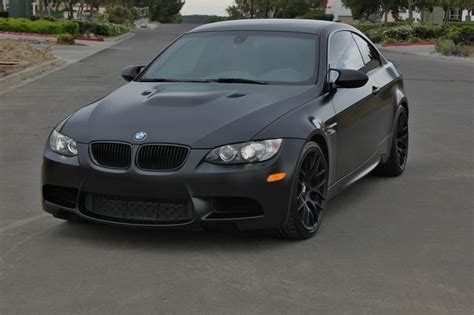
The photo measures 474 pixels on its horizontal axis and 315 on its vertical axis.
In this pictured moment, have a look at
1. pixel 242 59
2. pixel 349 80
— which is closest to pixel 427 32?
pixel 242 59

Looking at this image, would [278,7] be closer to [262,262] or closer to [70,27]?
[70,27]

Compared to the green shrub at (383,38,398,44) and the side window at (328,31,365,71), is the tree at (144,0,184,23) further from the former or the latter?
the side window at (328,31,365,71)

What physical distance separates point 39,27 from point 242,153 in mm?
37059

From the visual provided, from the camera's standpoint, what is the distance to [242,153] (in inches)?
196

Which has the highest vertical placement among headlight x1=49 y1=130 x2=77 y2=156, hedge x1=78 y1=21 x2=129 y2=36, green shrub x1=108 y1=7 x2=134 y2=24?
headlight x1=49 y1=130 x2=77 y2=156

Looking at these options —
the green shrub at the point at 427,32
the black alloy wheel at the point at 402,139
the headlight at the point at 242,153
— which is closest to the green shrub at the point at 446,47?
the green shrub at the point at 427,32

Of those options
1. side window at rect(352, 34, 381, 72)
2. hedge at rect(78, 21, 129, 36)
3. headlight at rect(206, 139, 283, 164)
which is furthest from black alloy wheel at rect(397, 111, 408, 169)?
hedge at rect(78, 21, 129, 36)

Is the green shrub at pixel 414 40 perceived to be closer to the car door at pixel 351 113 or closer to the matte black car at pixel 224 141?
the car door at pixel 351 113

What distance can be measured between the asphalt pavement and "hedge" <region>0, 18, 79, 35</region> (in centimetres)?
3332

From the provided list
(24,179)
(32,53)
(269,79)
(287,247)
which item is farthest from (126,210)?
(32,53)

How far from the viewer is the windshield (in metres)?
6.14

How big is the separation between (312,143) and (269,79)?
2.87 ft

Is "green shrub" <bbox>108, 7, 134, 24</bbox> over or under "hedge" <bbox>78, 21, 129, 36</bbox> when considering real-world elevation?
under

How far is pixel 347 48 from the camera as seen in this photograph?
6.93m
